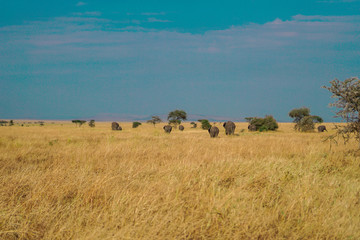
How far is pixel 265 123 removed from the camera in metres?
47.3

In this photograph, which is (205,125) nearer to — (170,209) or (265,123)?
(265,123)

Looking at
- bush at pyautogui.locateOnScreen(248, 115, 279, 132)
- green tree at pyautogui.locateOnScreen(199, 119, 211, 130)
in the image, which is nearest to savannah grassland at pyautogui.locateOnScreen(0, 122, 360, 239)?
bush at pyautogui.locateOnScreen(248, 115, 279, 132)

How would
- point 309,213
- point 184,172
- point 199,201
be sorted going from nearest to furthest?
point 309,213 < point 199,201 < point 184,172

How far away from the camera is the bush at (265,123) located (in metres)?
46.1

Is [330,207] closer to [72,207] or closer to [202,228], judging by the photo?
[202,228]

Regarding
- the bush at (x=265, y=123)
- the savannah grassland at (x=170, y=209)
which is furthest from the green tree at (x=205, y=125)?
the savannah grassland at (x=170, y=209)

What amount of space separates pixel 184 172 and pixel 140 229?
261 cm

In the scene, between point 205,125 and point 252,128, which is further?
point 205,125

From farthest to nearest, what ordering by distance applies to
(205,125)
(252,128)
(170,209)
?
1. (205,125)
2. (252,128)
3. (170,209)

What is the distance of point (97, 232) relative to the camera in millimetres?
3072

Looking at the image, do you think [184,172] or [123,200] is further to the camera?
[184,172]

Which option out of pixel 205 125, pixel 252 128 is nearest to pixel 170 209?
pixel 252 128

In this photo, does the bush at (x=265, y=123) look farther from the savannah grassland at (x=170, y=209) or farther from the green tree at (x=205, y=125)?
the savannah grassland at (x=170, y=209)

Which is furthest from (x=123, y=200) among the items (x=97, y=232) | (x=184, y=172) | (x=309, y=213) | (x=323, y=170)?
(x=323, y=170)
